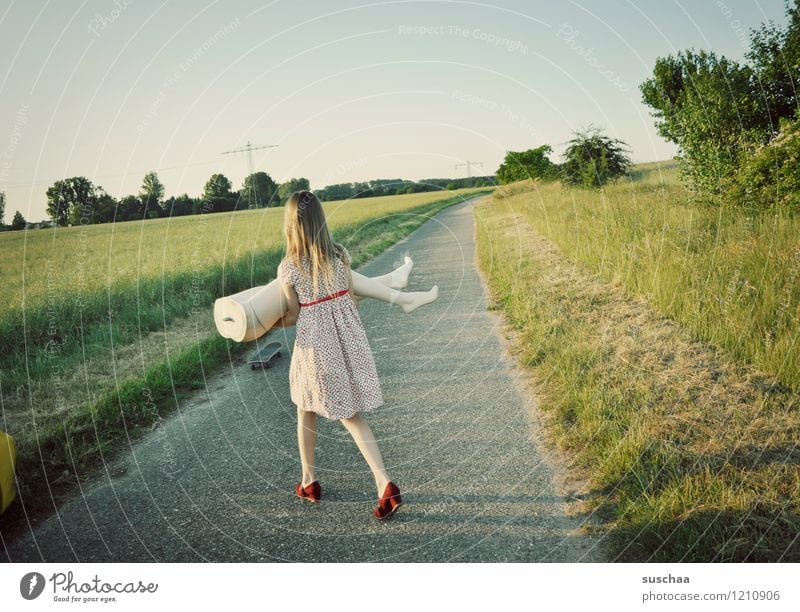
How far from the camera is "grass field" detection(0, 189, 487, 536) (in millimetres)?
3775

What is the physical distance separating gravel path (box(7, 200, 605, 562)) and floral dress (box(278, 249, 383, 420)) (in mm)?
619

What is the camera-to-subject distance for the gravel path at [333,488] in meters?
2.72

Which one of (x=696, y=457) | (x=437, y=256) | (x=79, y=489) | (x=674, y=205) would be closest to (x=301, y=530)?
(x=79, y=489)

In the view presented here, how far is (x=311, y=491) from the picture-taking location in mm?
3143

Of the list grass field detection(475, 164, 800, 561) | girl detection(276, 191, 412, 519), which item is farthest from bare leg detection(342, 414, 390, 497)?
grass field detection(475, 164, 800, 561)

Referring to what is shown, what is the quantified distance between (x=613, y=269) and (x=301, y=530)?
557 centimetres

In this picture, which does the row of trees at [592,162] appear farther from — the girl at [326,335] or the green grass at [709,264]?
the girl at [326,335]

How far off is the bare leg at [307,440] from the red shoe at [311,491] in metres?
0.02

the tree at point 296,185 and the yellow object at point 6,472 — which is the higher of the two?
the tree at point 296,185

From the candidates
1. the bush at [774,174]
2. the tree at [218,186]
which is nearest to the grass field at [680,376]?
the bush at [774,174]

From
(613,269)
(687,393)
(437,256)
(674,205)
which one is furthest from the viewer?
(437,256)
